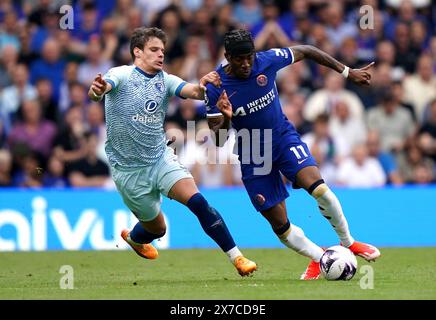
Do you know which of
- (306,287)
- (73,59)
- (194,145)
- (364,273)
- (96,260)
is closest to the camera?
(306,287)

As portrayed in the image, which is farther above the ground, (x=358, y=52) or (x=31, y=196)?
(x=358, y=52)

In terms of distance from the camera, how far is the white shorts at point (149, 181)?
36.6 ft

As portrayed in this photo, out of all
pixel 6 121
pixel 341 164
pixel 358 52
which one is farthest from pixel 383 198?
pixel 6 121

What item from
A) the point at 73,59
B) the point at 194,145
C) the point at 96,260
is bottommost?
the point at 96,260

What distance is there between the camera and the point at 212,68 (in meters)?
18.4

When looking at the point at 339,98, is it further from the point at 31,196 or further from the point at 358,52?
the point at 31,196

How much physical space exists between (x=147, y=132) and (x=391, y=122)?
7.91 meters

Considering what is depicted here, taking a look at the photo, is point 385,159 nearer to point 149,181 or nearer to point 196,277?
point 196,277

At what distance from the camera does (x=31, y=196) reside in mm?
16094

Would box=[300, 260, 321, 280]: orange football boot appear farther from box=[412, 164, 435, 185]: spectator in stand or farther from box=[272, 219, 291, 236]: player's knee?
box=[412, 164, 435, 185]: spectator in stand

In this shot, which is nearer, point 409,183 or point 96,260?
point 96,260

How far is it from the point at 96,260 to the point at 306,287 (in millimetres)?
4580

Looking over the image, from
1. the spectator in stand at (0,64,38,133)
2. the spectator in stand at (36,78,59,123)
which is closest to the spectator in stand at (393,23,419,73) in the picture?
the spectator in stand at (36,78,59,123)

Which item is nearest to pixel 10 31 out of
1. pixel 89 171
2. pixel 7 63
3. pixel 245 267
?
pixel 7 63
